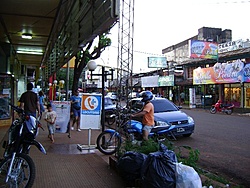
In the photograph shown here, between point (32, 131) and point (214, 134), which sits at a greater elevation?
point (32, 131)

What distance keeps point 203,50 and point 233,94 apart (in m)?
5.34

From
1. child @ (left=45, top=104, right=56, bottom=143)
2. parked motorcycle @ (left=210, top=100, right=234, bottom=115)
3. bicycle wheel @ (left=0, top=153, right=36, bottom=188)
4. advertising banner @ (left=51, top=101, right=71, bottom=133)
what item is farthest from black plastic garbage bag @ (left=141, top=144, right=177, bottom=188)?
parked motorcycle @ (left=210, top=100, right=234, bottom=115)

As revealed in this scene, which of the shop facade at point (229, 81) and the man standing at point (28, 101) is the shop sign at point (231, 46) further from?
the man standing at point (28, 101)

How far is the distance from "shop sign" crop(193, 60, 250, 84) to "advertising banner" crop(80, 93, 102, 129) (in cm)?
1890

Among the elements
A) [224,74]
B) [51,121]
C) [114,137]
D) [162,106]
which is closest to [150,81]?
[224,74]

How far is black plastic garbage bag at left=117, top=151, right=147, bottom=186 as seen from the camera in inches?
194

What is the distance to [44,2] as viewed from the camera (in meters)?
7.74

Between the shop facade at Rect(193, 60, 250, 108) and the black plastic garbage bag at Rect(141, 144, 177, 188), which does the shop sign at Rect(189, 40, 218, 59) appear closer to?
the shop facade at Rect(193, 60, 250, 108)

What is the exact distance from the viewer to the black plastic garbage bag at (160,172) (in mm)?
4016

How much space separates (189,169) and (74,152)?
16.1ft

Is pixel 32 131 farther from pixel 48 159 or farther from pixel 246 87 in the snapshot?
pixel 246 87

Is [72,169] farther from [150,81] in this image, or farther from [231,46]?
[150,81]

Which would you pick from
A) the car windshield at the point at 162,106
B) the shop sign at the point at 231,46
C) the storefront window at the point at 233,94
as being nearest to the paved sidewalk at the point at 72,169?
the car windshield at the point at 162,106

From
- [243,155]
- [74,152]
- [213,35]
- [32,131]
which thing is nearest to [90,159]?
[74,152]
